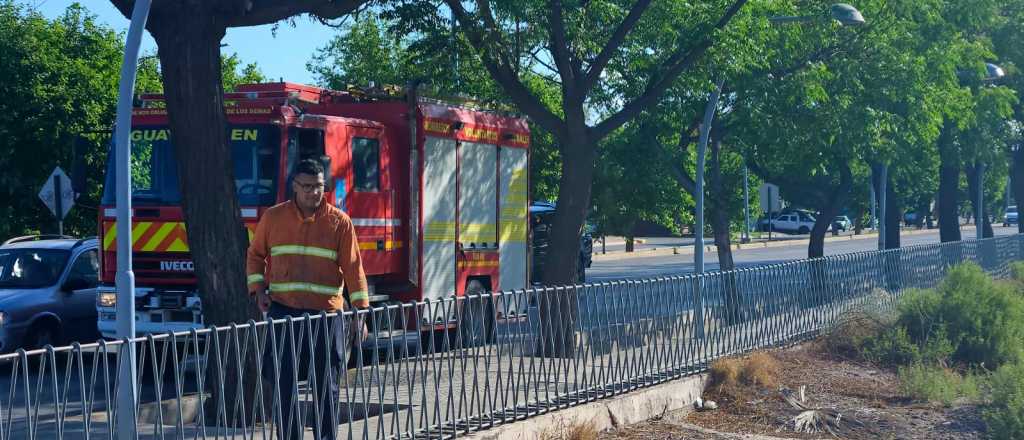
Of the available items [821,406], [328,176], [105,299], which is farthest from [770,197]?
[105,299]

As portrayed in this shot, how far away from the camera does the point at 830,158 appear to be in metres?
22.8

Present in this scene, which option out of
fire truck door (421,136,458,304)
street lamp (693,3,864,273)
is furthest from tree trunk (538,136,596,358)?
street lamp (693,3,864,273)

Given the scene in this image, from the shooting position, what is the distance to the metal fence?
6.35 m

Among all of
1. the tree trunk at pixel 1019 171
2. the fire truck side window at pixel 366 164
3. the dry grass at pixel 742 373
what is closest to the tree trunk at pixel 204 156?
the dry grass at pixel 742 373

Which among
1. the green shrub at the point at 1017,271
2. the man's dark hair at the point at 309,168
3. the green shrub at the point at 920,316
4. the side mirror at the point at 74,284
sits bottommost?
the green shrub at the point at 920,316

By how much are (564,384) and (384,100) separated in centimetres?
622

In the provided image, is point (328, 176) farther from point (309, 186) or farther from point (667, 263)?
point (667, 263)

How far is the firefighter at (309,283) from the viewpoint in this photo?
726 centimetres

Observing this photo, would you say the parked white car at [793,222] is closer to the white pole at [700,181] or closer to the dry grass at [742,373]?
the white pole at [700,181]

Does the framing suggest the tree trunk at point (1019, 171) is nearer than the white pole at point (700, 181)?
No

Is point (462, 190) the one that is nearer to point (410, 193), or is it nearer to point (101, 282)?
point (410, 193)

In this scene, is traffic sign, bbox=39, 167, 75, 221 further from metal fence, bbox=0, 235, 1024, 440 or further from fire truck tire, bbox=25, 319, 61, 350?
metal fence, bbox=0, 235, 1024, 440

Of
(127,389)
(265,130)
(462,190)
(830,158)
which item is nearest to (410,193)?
(462,190)

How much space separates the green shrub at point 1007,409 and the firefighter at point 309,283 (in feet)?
16.6
